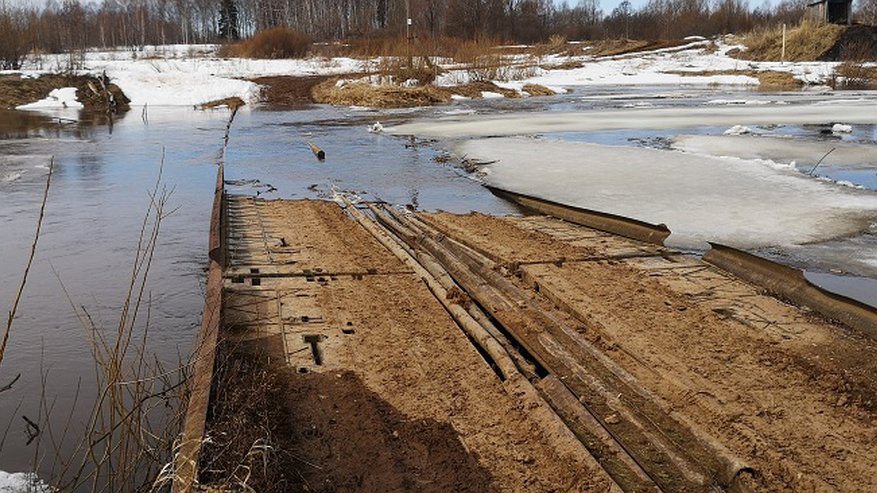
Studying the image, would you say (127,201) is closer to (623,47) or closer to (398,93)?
(398,93)

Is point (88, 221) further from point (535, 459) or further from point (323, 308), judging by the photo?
point (535, 459)

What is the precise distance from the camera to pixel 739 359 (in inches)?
185

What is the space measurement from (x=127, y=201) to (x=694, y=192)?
7146 mm

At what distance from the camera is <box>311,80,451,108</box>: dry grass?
94.9 feet

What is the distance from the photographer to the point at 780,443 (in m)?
3.68

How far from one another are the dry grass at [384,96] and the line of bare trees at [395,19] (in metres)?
30.8

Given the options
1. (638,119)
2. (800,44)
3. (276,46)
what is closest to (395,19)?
(276,46)

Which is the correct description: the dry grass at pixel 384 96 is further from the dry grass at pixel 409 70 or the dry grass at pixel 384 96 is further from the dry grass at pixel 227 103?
the dry grass at pixel 227 103

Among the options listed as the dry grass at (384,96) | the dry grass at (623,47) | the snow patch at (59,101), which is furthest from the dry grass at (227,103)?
the dry grass at (623,47)

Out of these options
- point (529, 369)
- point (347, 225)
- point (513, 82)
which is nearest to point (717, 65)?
point (513, 82)

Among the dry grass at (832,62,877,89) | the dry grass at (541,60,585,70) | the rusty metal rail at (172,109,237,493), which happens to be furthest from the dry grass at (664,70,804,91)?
the rusty metal rail at (172,109,237,493)

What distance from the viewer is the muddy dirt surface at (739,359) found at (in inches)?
142

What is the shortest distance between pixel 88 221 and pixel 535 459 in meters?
7.17

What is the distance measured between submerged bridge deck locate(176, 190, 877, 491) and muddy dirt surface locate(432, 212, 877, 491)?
0.01 meters
